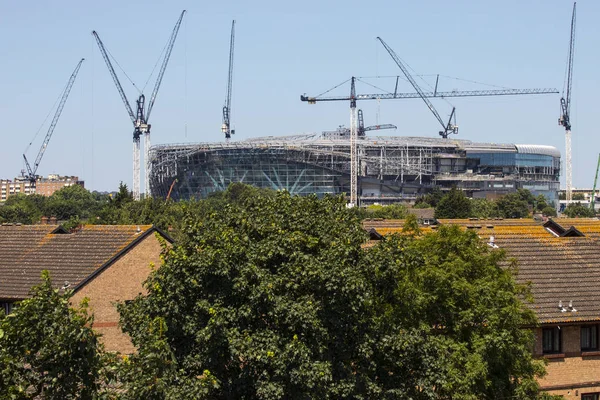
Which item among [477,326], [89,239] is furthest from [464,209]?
[477,326]

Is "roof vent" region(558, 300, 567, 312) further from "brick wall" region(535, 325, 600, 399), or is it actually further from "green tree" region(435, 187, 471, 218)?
"green tree" region(435, 187, 471, 218)

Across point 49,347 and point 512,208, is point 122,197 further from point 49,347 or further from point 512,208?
point 49,347

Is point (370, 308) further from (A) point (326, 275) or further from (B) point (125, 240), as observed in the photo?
(B) point (125, 240)

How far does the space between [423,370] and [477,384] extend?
2.12 m

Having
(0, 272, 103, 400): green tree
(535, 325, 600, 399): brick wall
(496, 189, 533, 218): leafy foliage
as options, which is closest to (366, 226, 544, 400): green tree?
(535, 325, 600, 399): brick wall

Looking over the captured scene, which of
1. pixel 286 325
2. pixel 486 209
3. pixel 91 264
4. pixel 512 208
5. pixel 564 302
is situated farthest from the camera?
pixel 512 208

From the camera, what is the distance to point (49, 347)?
66.0ft

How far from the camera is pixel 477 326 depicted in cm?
2630

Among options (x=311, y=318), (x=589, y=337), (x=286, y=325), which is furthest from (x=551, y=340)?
(x=286, y=325)

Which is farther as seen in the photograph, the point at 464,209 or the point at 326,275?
the point at 464,209

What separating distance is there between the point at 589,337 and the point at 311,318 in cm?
Answer: 1501

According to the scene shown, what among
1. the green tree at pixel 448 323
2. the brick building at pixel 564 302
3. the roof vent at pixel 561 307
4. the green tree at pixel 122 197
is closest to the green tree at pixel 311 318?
the green tree at pixel 448 323

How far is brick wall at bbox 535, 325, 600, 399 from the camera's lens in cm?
3241

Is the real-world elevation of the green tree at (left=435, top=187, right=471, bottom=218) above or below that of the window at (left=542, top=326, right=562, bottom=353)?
below
